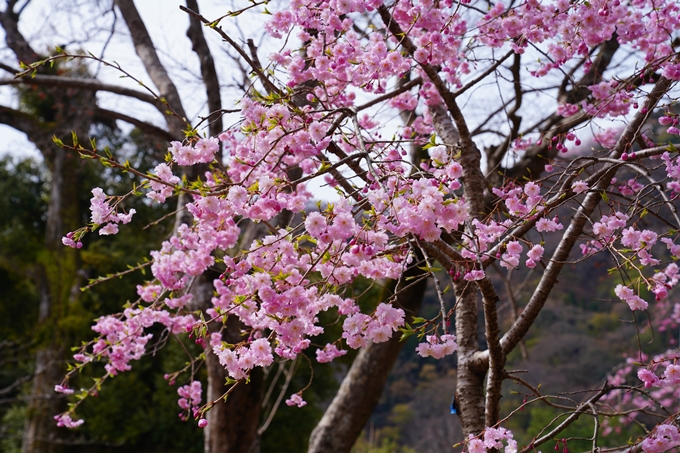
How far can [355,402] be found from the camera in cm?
315

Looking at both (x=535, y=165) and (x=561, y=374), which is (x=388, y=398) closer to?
(x=561, y=374)

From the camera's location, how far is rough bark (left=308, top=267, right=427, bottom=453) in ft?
10.2

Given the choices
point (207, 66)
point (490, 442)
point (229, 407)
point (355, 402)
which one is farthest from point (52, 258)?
point (490, 442)

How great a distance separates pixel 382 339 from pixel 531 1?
1429 mm

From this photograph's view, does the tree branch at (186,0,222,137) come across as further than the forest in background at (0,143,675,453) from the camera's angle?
No

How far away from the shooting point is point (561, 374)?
915 cm

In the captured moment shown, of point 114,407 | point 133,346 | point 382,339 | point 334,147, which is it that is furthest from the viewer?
point 114,407

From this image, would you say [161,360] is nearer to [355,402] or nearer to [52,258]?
[52,258]

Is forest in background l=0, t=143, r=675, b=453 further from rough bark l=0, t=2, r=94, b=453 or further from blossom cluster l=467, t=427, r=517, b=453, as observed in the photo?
blossom cluster l=467, t=427, r=517, b=453

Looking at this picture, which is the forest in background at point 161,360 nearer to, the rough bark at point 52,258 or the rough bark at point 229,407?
the rough bark at point 52,258

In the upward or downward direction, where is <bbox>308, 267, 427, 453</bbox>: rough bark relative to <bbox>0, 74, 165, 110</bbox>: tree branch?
downward

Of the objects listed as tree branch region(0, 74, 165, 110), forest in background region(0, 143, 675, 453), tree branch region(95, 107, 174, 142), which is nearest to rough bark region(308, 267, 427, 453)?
forest in background region(0, 143, 675, 453)

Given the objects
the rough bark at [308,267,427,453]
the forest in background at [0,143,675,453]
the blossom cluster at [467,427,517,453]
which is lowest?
the blossom cluster at [467,427,517,453]

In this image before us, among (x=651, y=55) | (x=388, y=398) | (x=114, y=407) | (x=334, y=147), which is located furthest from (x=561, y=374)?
(x=334, y=147)
